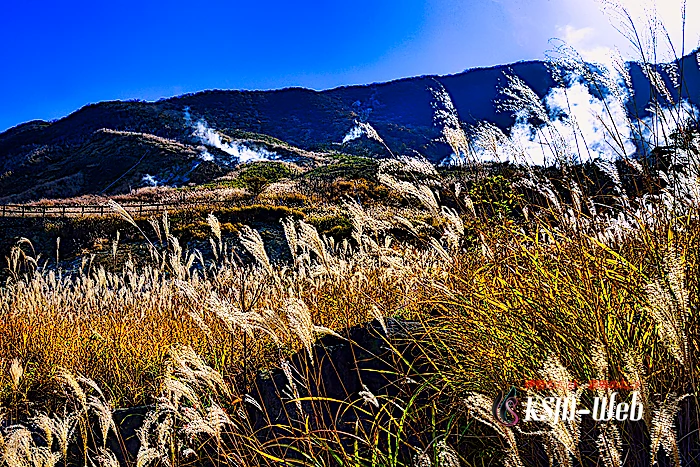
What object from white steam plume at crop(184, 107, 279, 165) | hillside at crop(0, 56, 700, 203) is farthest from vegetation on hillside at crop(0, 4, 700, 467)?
white steam plume at crop(184, 107, 279, 165)

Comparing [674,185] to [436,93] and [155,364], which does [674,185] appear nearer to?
[436,93]

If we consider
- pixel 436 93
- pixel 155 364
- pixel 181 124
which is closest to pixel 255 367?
pixel 155 364

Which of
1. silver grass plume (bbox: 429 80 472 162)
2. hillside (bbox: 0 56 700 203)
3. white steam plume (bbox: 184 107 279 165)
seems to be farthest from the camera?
white steam plume (bbox: 184 107 279 165)

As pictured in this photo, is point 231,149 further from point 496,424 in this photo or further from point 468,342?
point 496,424

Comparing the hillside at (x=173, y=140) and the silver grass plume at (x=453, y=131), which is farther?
the hillside at (x=173, y=140)

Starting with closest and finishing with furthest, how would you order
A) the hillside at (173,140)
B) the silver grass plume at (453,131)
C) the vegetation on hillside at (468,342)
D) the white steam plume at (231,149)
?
the vegetation on hillside at (468,342), the silver grass plume at (453,131), the hillside at (173,140), the white steam plume at (231,149)

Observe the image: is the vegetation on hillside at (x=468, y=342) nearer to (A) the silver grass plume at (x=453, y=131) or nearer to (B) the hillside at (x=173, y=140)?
(A) the silver grass plume at (x=453, y=131)

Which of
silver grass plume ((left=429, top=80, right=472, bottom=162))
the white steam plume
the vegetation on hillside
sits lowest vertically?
the vegetation on hillside

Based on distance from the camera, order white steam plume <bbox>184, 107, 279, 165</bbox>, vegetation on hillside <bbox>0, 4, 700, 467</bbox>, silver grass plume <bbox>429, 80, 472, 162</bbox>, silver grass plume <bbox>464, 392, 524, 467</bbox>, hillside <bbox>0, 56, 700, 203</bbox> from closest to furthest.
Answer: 1. silver grass plume <bbox>464, 392, 524, 467</bbox>
2. vegetation on hillside <bbox>0, 4, 700, 467</bbox>
3. silver grass plume <bbox>429, 80, 472, 162</bbox>
4. hillside <bbox>0, 56, 700, 203</bbox>
5. white steam plume <bbox>184, 107, 279, 165</bbox>

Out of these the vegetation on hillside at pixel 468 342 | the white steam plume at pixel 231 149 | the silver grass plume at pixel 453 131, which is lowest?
the vegetation on hillside at pixel 468 342

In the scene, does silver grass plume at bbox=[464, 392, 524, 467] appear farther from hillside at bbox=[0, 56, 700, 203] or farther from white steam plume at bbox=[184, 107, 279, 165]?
white steam plume at bbox=[184, 107, 279, 165]

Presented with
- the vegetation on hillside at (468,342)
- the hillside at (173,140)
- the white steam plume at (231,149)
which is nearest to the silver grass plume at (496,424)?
the vegetation on hillside at (468,342)

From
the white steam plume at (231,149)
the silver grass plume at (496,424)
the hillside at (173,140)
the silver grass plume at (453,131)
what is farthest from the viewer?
the white steam plume at (231,149)

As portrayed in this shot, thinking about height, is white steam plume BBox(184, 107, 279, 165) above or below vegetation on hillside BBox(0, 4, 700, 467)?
above
